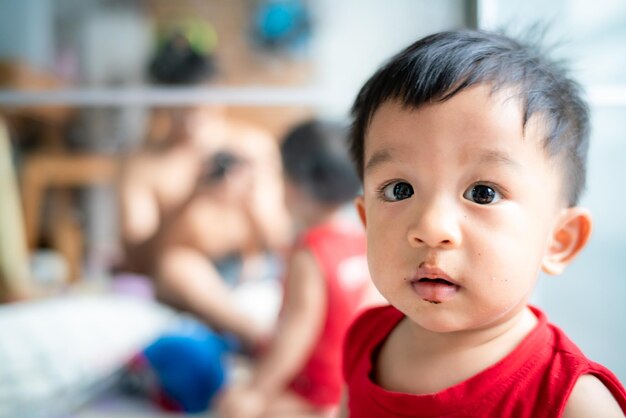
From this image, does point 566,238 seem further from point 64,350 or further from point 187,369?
point 64,350

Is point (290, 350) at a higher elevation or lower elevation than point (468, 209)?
lower

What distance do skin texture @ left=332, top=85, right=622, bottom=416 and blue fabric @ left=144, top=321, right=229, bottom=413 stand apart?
0.75m

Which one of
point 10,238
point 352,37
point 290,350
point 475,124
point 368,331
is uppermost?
point 475,124

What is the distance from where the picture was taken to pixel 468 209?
17.5 inches

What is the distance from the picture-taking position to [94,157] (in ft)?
8.09

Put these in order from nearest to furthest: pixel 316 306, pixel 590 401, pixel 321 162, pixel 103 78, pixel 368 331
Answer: pixel 590 401, pixel 368 331, pixel 316 306, pixel 321 162, pixel 103 78

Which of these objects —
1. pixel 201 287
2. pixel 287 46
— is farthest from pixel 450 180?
pixel 287 46

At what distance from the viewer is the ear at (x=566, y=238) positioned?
49 centimetres

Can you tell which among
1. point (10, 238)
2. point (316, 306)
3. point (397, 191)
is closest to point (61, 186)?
point (10, 238)

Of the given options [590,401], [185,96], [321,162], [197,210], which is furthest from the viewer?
[197,210]

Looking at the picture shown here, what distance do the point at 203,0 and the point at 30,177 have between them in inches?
37.9

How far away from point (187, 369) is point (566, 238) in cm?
82

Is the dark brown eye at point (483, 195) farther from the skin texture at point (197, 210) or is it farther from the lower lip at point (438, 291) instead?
the skin texture at point (197, 210)

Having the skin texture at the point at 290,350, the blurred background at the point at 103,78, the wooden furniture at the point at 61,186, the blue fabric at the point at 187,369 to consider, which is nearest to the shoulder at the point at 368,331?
the skin texture at the point at 290,350
